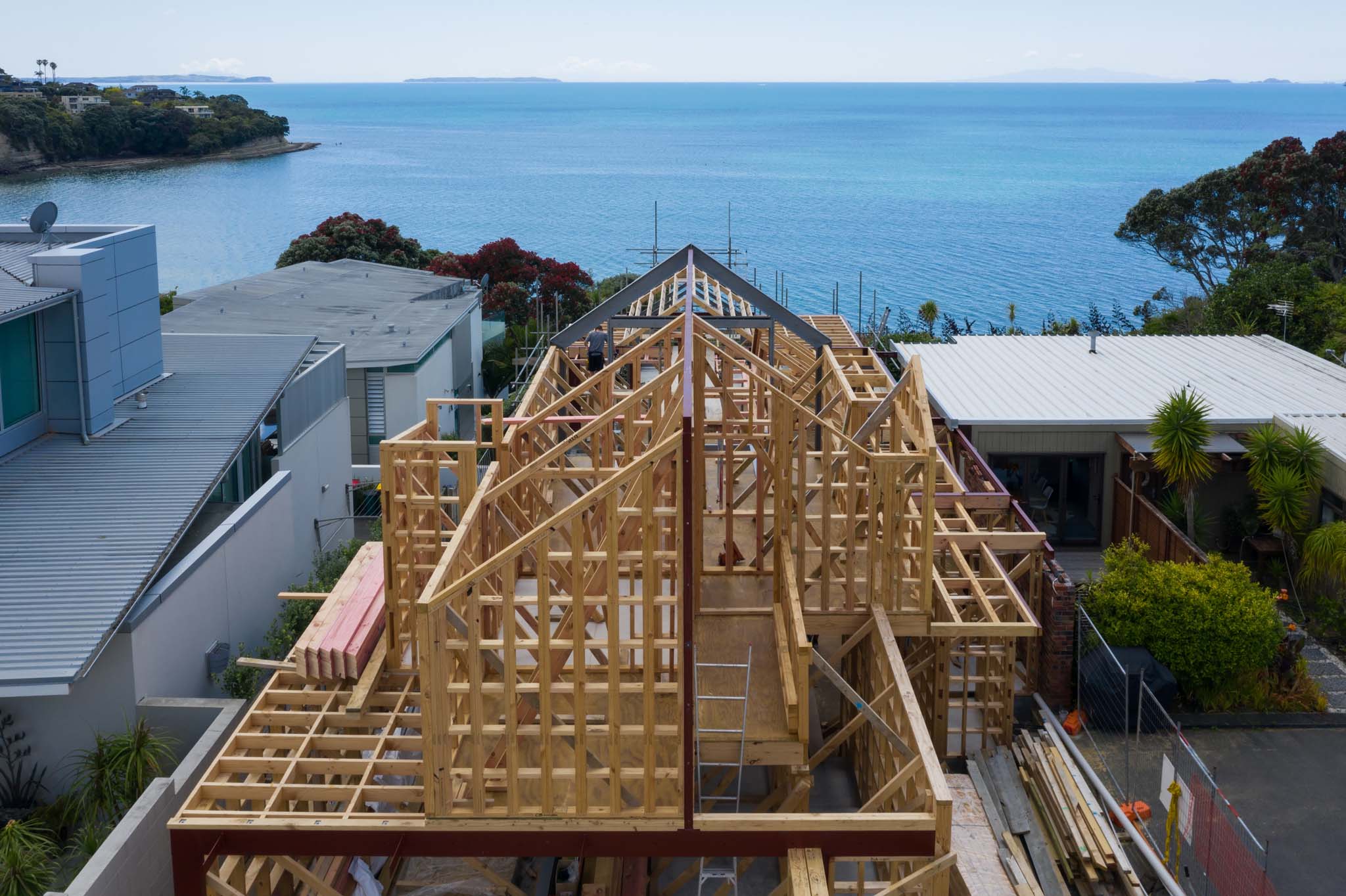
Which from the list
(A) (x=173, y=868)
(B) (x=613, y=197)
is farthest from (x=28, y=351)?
(B) (x=613, y=197)

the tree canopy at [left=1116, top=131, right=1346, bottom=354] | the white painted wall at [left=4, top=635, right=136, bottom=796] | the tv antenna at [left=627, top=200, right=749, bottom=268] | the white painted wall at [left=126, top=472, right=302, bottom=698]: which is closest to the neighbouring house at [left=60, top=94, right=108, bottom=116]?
the tv antenna at [left=627, top=200, right=749, bottom=268]

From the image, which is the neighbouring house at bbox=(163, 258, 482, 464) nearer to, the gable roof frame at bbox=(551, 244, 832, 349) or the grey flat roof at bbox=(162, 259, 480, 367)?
the grey flat roof at bbox=(162, 259, 480, 367)

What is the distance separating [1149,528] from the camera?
2222cm

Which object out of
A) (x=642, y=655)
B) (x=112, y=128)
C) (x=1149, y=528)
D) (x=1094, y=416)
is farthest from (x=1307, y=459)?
(x=112, y=128)

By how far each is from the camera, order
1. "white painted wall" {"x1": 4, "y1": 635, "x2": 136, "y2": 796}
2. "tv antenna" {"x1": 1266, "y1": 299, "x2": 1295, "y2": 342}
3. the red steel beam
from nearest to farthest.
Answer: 1. the red steel beam
2. "white painted wall" {"x1": 4, "y1": 635, "x2": 136, "y2": 796}
3. "tv antenna" {"x1": 1266, "y1": 299, "x2": 1295, "y2": 342}

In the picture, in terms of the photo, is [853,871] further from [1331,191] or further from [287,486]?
[1331,191]

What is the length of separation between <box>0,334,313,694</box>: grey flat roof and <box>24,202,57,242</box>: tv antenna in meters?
2.85

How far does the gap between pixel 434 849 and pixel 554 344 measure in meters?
7.62

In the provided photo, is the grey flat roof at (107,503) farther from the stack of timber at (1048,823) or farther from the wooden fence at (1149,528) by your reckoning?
the wooden fence at (1149,528)

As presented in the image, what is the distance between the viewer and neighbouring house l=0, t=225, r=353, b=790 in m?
13.2

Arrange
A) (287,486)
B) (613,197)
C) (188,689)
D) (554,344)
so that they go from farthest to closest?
1. (613,197)
2. (287,486)
3. (554,344)
4. (188,689)

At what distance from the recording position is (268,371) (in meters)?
20.5

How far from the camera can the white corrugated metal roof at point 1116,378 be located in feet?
75.4

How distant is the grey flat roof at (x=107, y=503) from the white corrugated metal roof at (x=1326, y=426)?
1785cm
